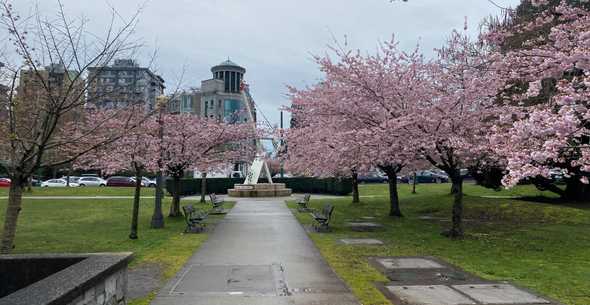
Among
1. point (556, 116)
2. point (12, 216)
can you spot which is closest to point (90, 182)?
point (12, 216)

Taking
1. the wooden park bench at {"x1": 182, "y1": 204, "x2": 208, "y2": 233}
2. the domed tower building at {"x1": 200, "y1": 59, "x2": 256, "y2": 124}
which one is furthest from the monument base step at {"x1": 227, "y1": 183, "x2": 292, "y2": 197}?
the domed tower building at {"x1": 200, "y1": 59, "x2": 256, "y2": 124}

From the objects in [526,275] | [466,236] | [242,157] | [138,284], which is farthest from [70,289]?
[242,157]

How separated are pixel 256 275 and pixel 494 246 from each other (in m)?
7.17

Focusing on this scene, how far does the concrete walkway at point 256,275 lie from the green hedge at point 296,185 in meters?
25.3

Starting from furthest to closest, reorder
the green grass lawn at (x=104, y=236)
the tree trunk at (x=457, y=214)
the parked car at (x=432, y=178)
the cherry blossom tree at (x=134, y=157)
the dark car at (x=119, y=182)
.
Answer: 1. the parked car at (x=432, y=178)
2. the dark car at (x=119, y=182)
3. the cherry blossom tree at (x=134, y=157)
4. the tree trunk at (x=457, y=214)
5. the green grass lawn at (x=104, y=236)

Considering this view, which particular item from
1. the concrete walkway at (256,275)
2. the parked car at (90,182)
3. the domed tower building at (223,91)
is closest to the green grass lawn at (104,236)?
the concrete walkway at (256,275)

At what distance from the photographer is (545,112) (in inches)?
321

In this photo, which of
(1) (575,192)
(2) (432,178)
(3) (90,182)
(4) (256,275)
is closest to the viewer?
(4) (256,275)

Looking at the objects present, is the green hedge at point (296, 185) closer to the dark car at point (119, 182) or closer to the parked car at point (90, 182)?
the dark car at point (119, 182)

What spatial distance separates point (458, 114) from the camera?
14039 mm

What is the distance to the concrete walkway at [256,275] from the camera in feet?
23.6

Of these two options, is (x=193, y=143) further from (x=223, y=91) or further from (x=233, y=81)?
(x=233, y=81)

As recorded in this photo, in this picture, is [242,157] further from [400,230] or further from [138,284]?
[138,284]

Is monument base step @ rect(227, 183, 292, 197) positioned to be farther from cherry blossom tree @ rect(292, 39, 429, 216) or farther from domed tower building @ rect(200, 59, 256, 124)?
domed tower building @ rect(200, 59, 256, 124)
